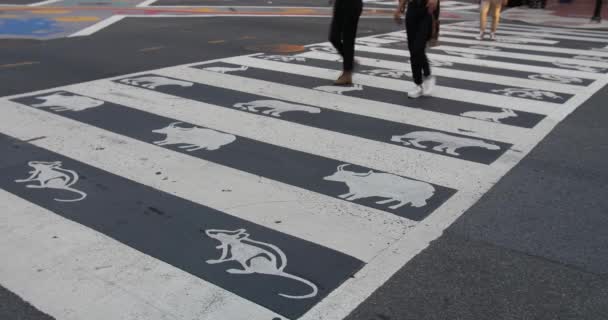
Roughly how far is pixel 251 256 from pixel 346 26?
5375 mm

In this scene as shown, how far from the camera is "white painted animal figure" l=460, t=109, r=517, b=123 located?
7.28m

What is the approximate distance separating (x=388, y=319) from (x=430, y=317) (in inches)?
8.8

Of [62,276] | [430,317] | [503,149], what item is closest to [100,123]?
[62,276]

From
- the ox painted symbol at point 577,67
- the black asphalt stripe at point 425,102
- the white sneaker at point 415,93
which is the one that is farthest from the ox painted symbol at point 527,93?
the ox painted symbol at point 577,67

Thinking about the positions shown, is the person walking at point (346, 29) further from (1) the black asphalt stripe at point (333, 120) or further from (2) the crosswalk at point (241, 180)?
(1) the black asphalt stripe at point (333, 120)

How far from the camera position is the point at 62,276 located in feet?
12.0

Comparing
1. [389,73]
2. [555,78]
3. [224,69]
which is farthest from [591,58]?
[224,69]

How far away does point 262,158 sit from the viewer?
5.76 metres

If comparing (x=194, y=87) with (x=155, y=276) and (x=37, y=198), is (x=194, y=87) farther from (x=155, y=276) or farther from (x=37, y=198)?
(x=155, y=276)

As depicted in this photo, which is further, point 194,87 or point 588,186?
point 194,87

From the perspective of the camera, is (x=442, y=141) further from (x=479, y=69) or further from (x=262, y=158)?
(x=479, y=69)

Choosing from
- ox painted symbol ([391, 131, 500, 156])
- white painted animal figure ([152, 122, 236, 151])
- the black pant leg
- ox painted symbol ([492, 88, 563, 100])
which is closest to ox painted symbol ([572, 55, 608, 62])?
ox painted symbol ([492, 88, 563, 100])

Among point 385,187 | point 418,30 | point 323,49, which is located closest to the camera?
point 385,187

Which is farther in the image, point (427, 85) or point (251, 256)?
point (427, 85)
